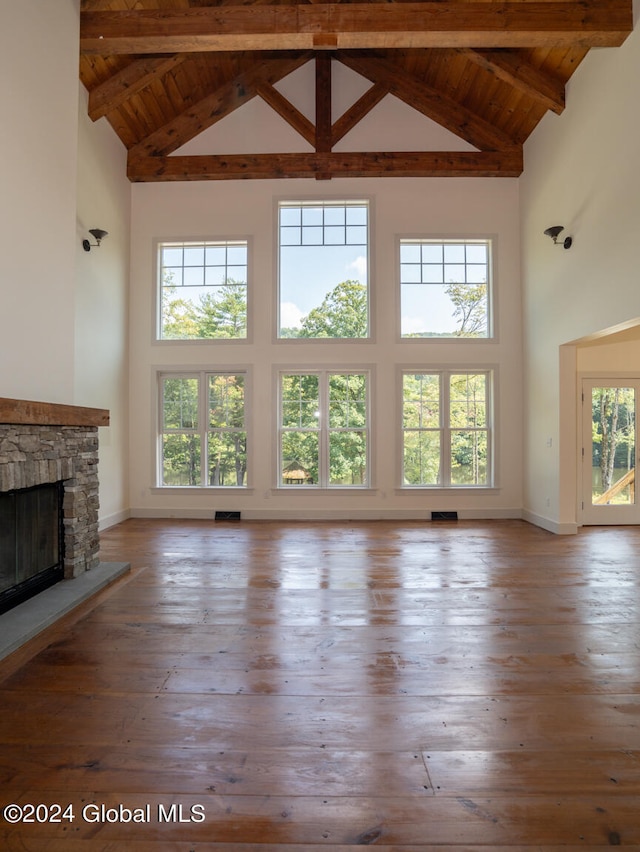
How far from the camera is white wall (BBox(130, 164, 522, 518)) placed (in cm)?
666

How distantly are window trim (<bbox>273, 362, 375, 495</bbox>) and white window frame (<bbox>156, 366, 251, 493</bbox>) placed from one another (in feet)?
1.30

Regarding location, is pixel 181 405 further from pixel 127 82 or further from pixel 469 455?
pixel 469 455

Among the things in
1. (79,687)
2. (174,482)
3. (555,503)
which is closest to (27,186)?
(79,687)

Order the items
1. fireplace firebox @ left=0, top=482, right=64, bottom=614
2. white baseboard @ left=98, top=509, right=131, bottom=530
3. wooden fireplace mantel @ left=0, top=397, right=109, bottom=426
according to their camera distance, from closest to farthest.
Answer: wooden fireplace mantel @ left=0, top=397, right=109, bottom=426 < fireplace firebox @ left=0, top=482, right=64, bottom=614 < white baseboard @ left=98, top=509, right=131, bottom=530

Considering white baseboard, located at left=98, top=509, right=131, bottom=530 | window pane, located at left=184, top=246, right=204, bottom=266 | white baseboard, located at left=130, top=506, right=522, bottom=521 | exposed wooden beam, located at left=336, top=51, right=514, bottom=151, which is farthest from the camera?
window pane, located at left=184, top=246, right=204, bottom=266

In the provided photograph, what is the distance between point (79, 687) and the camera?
232cm

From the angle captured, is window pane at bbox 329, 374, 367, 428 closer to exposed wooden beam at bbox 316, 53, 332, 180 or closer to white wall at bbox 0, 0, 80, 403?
exposed wooden beam at bbox 316, 53, 332, 180

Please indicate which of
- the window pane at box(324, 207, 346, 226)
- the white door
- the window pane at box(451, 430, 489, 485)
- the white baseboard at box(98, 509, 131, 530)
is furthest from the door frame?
the white baseboard at box(98, 509, 131, 530)

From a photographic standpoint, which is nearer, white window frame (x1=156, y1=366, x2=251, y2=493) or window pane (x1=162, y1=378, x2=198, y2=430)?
white window frame (x1=156, y1=366, x2=251, y2=493)

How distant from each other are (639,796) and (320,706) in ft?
4.00

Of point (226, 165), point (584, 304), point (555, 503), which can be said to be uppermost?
point (226, 165)

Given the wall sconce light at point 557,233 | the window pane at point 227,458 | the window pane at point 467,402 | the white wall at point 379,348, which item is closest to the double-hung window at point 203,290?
the white wall at point 379,348

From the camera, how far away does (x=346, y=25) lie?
14.9ft

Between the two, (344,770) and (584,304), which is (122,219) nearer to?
(584,304)
